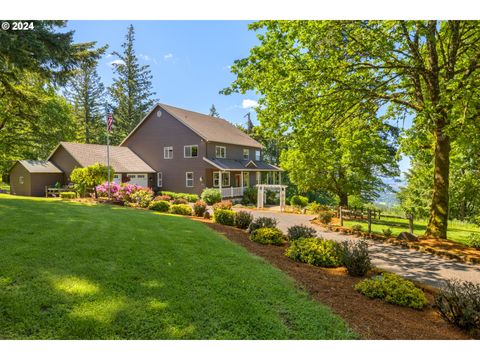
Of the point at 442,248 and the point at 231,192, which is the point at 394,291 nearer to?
the point at 442,248

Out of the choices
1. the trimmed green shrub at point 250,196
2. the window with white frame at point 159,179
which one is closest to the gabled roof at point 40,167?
the window with white frame at point 159,179

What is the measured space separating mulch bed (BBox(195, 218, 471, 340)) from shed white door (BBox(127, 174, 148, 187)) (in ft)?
71.2

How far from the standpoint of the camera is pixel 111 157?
24.8 metres

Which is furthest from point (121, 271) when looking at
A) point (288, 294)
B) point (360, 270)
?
point (360, 270)

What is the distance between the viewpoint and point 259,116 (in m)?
10.2

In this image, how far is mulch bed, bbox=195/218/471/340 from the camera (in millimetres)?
3729

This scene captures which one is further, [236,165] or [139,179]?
[139,179]

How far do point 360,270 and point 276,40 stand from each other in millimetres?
7465

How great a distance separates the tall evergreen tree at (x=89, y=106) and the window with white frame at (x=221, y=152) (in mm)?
24188

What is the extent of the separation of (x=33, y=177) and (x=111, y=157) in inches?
241

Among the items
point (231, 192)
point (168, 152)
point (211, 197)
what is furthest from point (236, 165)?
point (168, 152)

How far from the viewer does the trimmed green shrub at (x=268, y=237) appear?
821cm

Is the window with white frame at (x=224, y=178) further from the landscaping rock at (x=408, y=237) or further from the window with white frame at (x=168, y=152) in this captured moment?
the landscaping rock at (x=408, y=237)

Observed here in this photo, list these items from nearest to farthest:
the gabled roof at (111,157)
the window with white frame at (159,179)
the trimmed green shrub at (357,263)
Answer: the trimmed green shrub at (357,263), the gabled roof at (111,157), the window with white frame at (159,179)
